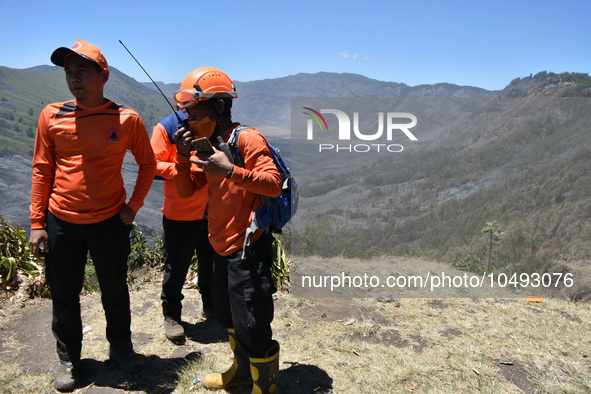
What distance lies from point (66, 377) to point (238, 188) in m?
1.85

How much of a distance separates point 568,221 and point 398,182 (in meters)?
3.25

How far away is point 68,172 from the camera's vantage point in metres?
2.67

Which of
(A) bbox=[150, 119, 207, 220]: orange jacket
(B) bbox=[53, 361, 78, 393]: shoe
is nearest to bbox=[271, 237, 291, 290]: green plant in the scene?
(A) bbox=[150, 119, 207, 220]: orange jacket

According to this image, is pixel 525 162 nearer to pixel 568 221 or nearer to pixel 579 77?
pixel 568 221

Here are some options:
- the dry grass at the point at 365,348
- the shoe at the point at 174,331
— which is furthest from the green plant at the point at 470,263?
the shoe at the point at 174,331

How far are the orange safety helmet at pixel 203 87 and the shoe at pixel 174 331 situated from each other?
2055 millimetres

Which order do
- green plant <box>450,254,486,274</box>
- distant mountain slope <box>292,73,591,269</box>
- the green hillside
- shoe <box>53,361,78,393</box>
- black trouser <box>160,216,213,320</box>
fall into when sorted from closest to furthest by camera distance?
shoe <box>53,361,78,393</box>
black trouser <box>160,216,213,320</box>
green plant <box>450,254,486,274</box>
distant mountain slope <box>292,73,591,269</box>
the green hillside

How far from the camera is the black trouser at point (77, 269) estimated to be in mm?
2738

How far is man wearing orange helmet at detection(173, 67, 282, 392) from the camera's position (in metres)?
2.25

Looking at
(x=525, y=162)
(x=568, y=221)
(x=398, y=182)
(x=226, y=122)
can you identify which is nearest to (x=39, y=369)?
(x=226, y=122)


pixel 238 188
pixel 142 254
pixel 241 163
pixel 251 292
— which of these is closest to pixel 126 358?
pixel 251 292

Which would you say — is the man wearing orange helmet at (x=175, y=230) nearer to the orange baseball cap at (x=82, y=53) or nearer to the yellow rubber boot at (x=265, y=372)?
the orange baseball cap at (x=82, y=53)

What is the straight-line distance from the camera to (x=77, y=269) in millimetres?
2842

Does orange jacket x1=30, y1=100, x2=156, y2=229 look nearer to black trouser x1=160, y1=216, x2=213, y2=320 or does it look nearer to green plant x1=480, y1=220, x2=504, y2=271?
black trouser x1=160, y1=216, x2=213, y2=320
